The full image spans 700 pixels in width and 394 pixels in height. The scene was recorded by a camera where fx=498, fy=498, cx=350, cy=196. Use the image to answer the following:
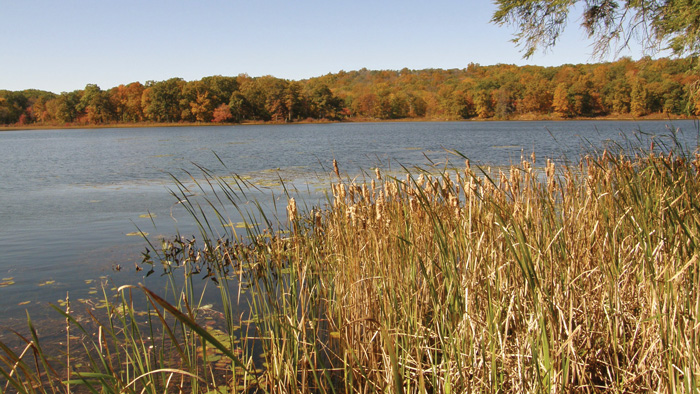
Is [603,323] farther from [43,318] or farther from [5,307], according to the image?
[5,307]

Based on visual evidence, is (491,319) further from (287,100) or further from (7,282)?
(287,100)

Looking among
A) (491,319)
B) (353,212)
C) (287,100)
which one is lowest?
(491,319)

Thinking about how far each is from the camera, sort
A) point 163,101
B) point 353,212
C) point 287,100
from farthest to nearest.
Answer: point 287,100 → point 163,101 → point 353,212

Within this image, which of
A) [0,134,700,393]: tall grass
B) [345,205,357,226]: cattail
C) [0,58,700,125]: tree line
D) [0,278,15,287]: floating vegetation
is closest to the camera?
[0,134,700,393]: tall grass

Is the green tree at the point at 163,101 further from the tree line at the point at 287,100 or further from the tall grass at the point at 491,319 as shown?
the tall grass at the point at 491,319

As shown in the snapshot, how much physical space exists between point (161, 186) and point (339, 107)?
9744 cm

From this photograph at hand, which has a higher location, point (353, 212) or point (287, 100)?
point (287, 100)

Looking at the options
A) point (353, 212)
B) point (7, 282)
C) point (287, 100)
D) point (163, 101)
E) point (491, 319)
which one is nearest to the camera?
point (491, 319)

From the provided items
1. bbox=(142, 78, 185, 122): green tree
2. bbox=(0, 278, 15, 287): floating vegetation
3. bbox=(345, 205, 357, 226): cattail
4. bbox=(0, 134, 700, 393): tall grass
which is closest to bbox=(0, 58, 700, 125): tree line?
bbox=(142, 78, 185, 122): green tree

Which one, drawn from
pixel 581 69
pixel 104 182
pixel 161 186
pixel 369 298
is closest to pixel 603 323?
pixel 369 298

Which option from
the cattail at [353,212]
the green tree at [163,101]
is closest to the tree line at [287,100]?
the green tree at [163,101]

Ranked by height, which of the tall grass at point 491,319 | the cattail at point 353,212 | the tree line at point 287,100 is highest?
the tree line at point 287,100

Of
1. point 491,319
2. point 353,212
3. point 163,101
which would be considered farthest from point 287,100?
point 491,319

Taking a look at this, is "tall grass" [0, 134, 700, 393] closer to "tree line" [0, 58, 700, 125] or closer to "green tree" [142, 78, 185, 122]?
"tree line" [0, 58, 700, 125]
